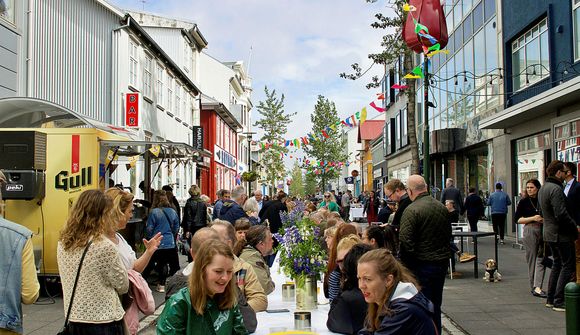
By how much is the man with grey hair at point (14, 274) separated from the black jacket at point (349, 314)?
7.09 ft

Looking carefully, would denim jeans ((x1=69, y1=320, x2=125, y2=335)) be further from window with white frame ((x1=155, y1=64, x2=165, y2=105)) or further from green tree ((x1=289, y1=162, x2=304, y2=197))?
green tree ((x1=289, y1=162, x2=304, y2=197))

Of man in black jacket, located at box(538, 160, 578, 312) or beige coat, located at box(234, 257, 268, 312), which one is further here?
man in black jacket, located at box(538, 160, 578, 312)

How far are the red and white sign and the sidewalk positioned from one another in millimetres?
11776

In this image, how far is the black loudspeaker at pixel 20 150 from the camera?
9.58 meters

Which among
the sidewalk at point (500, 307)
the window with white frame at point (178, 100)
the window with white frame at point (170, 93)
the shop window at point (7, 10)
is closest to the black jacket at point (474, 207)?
the sidewalk at point (500, 307)

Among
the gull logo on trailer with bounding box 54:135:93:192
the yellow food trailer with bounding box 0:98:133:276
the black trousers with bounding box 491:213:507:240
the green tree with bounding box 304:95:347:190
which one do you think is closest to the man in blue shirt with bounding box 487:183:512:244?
the black trousers with bounding box 491:213:507:240

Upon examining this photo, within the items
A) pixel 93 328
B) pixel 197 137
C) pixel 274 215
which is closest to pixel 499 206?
pixel 274 215

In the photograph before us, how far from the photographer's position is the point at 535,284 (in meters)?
10.0

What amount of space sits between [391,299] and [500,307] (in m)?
6.20

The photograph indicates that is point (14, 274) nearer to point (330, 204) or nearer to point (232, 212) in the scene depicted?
point (232, 212)

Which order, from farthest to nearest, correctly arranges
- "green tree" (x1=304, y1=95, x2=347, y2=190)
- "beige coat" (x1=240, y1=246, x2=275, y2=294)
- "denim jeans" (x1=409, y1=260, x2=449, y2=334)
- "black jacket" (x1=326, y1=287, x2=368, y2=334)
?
1. "green tree" (x1=304, y1=95, x2=347, y2=190)
2. "denim jeans" (x1=409, y1=260, x2=449, y2=334)
3. "beige coat" (x1=240, y1=246, x2=275, y2=294)
4. "black jacket" (x1=326, y1=287, x2=368, y2=334)

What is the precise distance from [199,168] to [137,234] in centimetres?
2403

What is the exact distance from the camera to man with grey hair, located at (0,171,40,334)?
3959 mm

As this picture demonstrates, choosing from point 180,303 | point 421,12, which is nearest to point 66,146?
point 180,303
